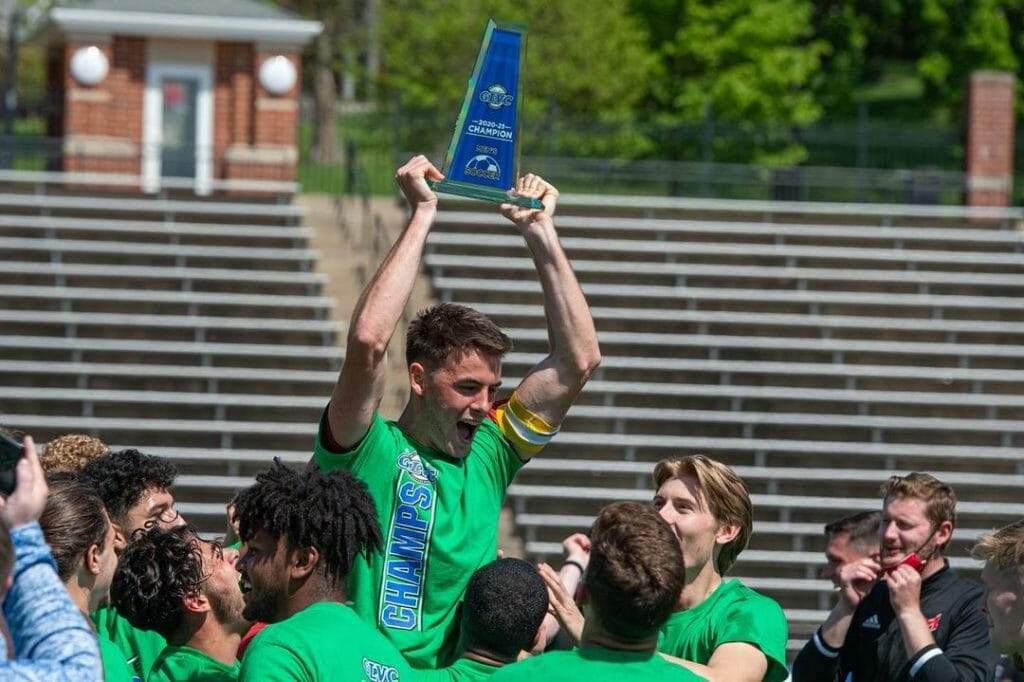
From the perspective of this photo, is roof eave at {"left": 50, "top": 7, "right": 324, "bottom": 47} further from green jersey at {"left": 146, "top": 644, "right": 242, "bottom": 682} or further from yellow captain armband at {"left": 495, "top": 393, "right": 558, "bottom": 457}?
green jersey at {"left": 146, "top": 644, "right": 242, "bottom": 682}

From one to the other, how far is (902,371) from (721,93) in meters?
19.6

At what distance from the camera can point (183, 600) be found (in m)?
4.36

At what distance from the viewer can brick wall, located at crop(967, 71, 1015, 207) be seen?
2125 centimetres

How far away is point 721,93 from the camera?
3425cm

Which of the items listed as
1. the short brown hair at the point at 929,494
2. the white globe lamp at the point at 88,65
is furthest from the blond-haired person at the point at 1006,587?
the white globe lamp at the point at 88,65

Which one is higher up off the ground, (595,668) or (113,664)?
(595,668)

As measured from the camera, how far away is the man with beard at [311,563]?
3.67 metres

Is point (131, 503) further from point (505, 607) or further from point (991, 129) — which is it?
point (991, 129)

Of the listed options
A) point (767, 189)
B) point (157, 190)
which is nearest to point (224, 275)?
point (157, 190)

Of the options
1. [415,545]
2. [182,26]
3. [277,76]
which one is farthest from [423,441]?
[182,26]

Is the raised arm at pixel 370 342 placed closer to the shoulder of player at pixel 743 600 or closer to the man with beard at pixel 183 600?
the man with beard at pixel 183 600

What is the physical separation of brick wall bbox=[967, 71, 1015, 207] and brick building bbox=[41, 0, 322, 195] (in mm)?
8779

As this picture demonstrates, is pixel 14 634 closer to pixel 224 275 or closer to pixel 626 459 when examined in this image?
pixel 626 459

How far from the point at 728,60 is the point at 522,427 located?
104ft
